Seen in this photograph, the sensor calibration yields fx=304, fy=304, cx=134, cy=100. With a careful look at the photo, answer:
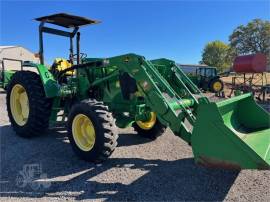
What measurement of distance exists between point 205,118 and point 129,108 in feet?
7.45

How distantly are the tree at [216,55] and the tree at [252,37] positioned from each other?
9725mm

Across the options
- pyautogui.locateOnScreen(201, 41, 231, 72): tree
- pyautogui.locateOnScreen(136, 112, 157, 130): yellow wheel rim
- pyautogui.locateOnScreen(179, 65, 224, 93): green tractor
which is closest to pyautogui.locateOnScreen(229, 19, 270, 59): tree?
pyautogui.locateOnScreen(201, 41, 231, 72): tree

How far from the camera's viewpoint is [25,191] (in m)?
4.27

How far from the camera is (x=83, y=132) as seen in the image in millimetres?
5543

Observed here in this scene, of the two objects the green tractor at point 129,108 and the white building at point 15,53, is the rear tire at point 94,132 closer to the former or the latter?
the green tractor at point 129,108

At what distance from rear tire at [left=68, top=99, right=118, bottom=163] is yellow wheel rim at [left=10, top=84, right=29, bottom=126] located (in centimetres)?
241

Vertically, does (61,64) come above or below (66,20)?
below

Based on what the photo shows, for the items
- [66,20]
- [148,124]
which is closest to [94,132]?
[148,124]

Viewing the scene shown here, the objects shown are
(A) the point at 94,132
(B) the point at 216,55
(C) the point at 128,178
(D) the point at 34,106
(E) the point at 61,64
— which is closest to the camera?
(C) the point at 128,178

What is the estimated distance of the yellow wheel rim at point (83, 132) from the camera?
543 cm

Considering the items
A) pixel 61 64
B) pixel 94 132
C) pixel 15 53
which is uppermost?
pixel 15 53

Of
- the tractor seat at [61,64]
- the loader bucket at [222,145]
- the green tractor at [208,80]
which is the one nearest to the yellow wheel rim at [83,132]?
the tractor seat at [61,64]

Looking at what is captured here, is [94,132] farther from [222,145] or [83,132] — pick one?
[222,145]

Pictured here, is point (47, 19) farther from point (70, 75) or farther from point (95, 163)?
point (95, 163)
